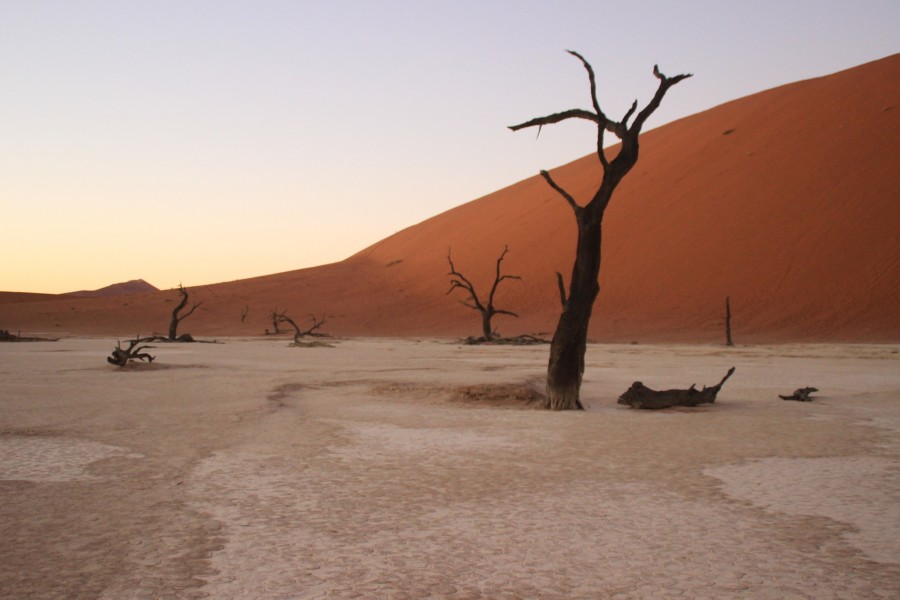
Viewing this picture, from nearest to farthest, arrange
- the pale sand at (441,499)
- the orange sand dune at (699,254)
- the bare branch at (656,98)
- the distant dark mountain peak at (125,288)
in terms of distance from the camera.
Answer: the pale sand at (441,499) < the bare branch at (656,98) < the orange sand dune at (699,254) < the distant dark mountain peak at (125,288)

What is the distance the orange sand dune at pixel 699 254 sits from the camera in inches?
1188

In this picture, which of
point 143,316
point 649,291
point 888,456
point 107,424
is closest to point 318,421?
point 107,424

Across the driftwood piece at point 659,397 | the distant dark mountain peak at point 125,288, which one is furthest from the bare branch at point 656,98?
the distant dark mountain peak at point 125,288

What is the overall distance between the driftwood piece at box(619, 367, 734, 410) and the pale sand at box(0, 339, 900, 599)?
0.94 feet

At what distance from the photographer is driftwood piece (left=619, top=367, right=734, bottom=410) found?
9289mm

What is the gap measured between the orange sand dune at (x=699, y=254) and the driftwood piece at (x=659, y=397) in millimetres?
18859

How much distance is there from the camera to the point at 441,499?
4664 mm

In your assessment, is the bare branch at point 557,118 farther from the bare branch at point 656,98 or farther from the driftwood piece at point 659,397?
the driftwood piece at point 659,397

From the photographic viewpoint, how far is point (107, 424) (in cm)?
759

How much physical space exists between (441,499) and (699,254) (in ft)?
110

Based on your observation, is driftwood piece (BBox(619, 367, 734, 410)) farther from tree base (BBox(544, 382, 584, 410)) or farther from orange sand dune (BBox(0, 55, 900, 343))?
orange sand dune (BBox(0, 55, 900, 343))

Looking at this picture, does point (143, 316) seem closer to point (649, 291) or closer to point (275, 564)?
point (649, 291)

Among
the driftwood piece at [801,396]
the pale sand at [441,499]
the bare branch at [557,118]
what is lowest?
the pale sand at [441,499]

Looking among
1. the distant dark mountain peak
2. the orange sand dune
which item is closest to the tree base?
the orange sand dune
